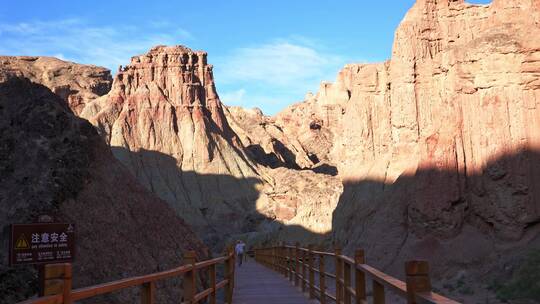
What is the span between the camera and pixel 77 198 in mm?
12305

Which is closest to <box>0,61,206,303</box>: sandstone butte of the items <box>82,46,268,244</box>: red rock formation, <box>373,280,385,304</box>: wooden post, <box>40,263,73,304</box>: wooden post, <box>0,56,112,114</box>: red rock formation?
<box>373,280,385,304</box>: wooden post

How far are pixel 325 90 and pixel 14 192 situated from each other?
114576 mm

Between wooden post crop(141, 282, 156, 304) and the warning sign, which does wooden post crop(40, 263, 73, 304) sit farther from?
the warning sign

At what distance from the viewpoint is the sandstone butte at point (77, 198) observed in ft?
36.9

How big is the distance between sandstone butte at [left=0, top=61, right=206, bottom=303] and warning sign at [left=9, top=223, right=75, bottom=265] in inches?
104

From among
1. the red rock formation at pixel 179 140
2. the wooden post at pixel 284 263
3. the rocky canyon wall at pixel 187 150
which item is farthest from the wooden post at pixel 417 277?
the red rock formation at pixel 179 140

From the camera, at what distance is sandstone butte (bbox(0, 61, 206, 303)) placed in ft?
36.9

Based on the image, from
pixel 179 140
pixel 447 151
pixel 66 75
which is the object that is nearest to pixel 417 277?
pixel 447 151

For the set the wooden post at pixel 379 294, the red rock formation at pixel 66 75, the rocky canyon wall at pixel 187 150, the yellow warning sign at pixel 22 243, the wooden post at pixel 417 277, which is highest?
the red rock formation at pixel 66 75

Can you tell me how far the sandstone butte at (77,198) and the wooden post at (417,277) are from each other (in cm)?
812

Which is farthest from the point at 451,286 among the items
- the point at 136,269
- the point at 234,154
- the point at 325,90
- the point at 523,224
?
the point at 325,90

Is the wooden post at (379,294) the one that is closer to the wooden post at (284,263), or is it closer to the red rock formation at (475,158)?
the red rock formation at (475,158)

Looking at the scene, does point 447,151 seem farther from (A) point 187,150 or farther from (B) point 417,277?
(A) point 187,150

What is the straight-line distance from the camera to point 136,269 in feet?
40.1
